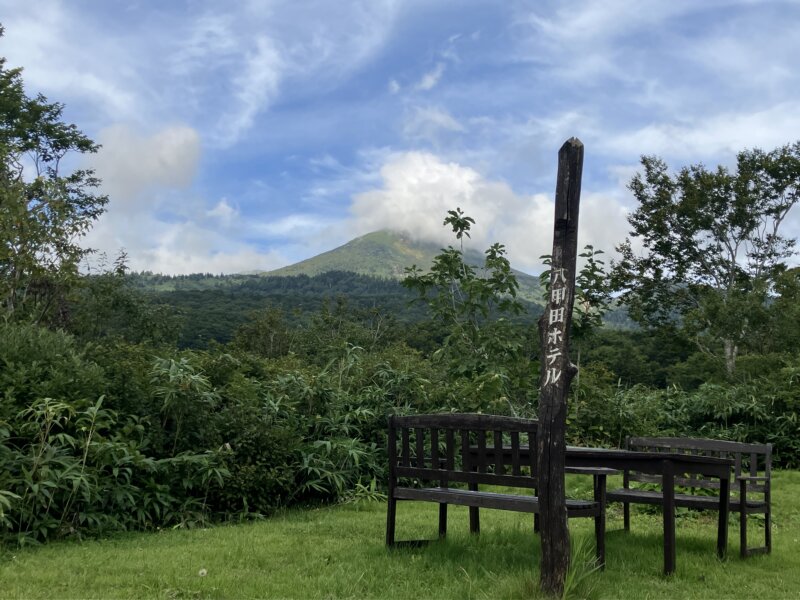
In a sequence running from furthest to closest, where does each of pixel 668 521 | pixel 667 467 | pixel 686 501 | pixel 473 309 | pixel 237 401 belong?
pixel 473 309 < pixel 237 401 < pixel 686 501 < pixel 667 467 < pixel 668 521

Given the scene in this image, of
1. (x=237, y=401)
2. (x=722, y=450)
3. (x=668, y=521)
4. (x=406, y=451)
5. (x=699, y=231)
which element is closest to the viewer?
(x=668, y=521)

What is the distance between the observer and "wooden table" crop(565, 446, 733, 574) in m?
5.36

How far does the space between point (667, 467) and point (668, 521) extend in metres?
0.38

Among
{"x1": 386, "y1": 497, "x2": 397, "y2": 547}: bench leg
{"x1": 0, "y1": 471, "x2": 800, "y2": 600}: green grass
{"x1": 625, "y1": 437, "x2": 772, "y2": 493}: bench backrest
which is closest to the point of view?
{"x1": 0, "y1": 471, "x2": 800, "y2": 600}: green grass

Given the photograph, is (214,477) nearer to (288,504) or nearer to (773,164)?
(288,504)

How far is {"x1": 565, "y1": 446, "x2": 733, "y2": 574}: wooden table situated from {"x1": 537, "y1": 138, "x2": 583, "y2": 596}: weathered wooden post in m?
0.82

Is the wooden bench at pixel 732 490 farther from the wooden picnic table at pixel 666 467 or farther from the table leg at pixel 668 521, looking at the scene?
the table leg at pixel 668 521

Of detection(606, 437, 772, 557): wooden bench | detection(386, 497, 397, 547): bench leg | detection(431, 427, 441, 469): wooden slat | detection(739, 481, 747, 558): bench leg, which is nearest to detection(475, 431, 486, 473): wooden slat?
detection(431, 427, 441, 469): wooden slat

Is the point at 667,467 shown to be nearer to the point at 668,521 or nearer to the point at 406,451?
the point at 668,521

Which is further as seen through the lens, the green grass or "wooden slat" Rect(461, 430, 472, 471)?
"wooden slat" Rect(461, 430, 472, 471)

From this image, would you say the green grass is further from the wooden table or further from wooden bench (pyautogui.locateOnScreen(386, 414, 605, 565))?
wooden bench (pyautogui.locateOnScreen(386, 414, 605, 565))

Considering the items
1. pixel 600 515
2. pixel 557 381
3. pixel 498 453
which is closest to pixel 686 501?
pixel 600 515

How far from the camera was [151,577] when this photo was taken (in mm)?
4852

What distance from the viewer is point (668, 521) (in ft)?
17.5
